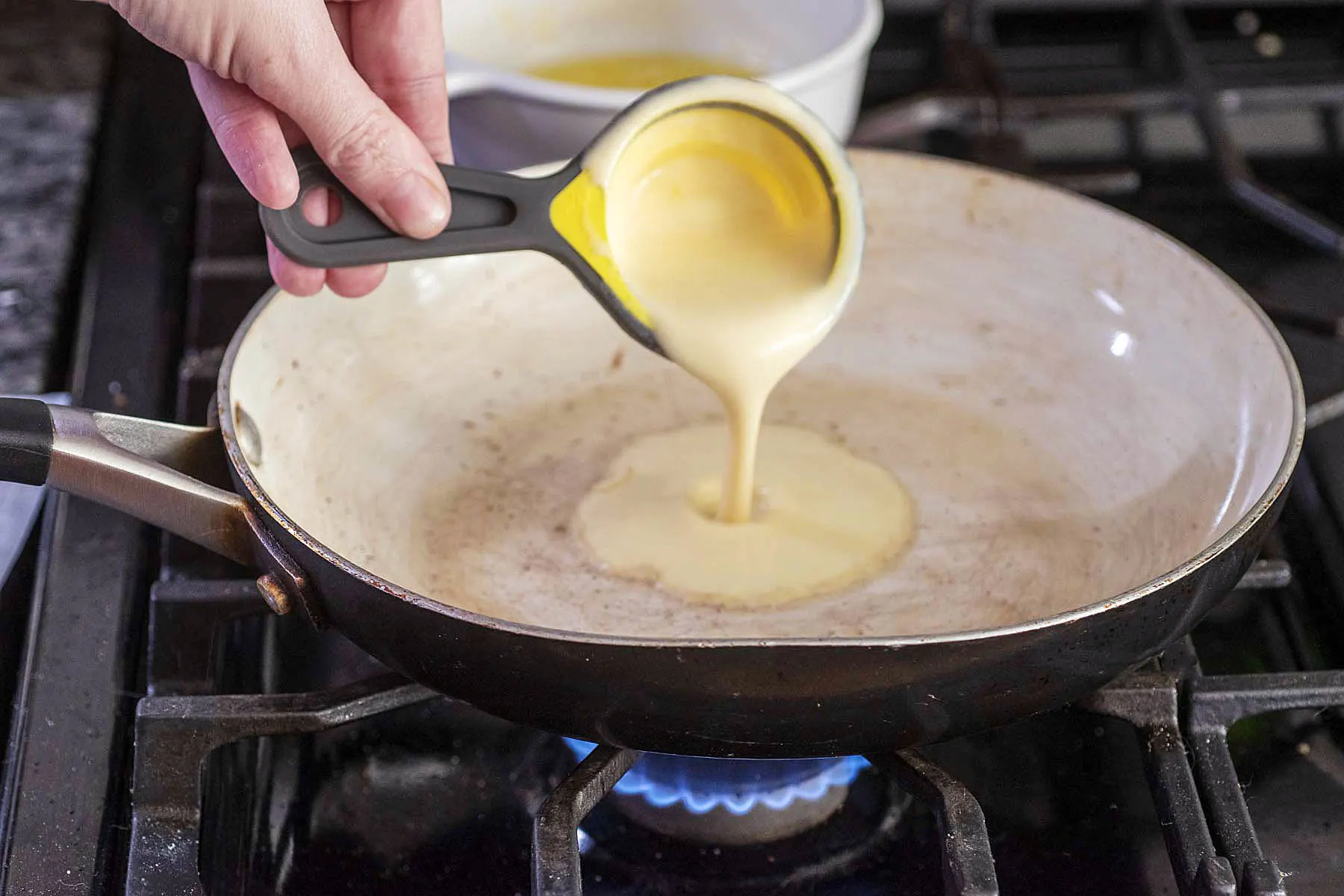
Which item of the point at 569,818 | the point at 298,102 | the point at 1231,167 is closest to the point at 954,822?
the point at 569,818

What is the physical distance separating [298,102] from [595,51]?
1.53ft

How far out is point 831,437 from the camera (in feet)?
2.97

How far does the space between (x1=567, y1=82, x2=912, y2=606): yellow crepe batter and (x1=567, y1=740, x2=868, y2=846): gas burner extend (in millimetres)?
126

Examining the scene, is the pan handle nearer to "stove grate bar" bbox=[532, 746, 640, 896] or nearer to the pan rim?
the pan rim

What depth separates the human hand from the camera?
0.62 meters

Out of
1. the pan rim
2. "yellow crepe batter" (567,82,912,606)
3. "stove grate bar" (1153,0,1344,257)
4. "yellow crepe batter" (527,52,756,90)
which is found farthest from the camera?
"yellow crepe batter" (527,52,756,90)

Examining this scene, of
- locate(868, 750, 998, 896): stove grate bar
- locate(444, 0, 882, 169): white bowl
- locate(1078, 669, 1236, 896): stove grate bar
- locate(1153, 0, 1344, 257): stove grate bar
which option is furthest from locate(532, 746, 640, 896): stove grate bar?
locate(1153, 0, 1344, 257): stove grate bar

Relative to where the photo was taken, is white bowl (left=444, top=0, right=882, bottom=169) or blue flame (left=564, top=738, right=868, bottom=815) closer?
blue flame (left=564, top=738, right=868, bottom=815)

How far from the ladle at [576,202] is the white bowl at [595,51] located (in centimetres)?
9

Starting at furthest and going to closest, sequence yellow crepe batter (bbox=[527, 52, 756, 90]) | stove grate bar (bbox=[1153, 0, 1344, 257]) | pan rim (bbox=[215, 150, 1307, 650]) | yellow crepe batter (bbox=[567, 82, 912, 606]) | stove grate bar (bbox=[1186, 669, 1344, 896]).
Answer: yellow crepe batter (bbox=[527, 52, 756, 90]) → stove grate bar (bbox=[1153, 0, 1344, 257]) → yellow crepe batter (bbox=[567, 82, 912, 606]) → stove grate bar (bbox=[1186, 669, 1344, 896]) → pan rim (bbox=[215, 150, 1307, 650])

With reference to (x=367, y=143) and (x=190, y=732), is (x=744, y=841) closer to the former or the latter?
(x=190, y=732)

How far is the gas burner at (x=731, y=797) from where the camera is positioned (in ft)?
2.13

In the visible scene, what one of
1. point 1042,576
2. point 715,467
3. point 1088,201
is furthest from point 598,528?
point 1088,201

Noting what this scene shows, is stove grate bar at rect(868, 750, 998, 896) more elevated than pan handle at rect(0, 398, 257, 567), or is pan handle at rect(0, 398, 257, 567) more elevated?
pan handle at rect(0, 398, 257, 567)
